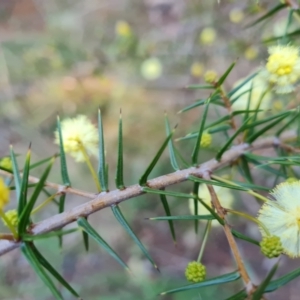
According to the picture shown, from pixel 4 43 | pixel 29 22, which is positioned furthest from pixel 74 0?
pixel 4 43

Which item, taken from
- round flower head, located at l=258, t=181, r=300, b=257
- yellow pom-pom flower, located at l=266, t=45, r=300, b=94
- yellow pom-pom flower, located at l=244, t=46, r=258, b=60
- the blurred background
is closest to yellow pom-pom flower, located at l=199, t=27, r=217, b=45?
the blurred background

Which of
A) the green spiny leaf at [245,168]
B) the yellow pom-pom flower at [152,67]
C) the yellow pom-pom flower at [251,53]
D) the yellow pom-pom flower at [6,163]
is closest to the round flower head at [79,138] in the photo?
the yellow pom-pom flower at [6,163]

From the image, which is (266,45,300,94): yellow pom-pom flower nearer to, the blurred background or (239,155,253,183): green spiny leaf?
(239,155,253,183): green spiny leaf

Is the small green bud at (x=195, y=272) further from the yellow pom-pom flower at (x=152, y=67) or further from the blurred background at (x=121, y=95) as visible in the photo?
the yellow pom-pom flower at (x=152, y=67)

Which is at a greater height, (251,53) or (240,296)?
(251,53)

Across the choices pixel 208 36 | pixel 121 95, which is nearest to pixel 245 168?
pixel 208 36

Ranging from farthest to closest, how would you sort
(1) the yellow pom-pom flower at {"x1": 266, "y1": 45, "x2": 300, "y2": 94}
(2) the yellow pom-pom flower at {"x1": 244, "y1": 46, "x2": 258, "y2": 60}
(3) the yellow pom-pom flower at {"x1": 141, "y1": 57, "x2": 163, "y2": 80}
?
(3) the yellow pom-pom flower at {"x1": 141, "y1": 57, "x2": 163, "y2": 80}, (2) the yellow pom-pom flower at {"x1": 244, "y1": 46, "x2": 258, "y2": 60}, (1) the yellow pom-pom flower at {"x1": 266, "y1": 45, "x2": 300, "y2": 94}

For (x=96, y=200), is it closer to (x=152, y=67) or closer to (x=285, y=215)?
(x=285, y=215)
